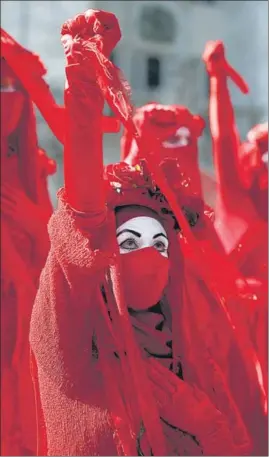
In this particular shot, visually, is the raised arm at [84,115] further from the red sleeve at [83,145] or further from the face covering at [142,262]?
the face covering at [142,262]

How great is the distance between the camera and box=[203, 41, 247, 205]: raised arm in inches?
80.4

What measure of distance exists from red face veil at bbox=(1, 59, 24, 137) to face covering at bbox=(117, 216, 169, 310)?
75cm

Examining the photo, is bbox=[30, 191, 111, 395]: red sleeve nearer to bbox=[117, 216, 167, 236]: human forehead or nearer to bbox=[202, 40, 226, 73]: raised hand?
bbox=[117, 216, 167, 236]: human forehead

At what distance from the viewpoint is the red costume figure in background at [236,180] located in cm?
206

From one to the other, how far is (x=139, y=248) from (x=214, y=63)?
95 centimetres

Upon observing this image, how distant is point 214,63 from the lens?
2057 millimetres

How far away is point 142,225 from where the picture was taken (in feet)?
4.17

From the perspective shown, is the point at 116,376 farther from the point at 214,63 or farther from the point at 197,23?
the point at 197,23

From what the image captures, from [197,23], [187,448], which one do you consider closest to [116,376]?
[187,448]

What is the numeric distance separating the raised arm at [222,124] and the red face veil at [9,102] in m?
0.51

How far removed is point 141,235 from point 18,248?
642mm

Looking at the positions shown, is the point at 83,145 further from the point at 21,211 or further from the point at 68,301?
the point at 21,211

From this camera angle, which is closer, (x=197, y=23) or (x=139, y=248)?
(x=139, y=248)

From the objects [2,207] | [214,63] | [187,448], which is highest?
[214,63]
